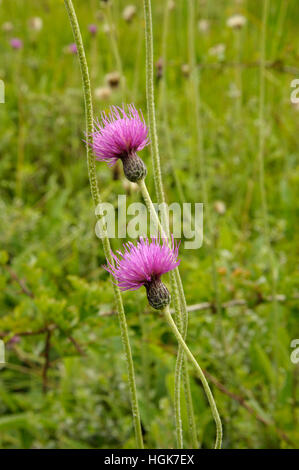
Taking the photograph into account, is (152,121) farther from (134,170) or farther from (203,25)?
(203,25)

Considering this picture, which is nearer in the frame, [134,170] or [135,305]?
[134,170]

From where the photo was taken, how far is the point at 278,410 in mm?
976

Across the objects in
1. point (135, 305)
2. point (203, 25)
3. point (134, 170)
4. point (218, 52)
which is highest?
point (203, 25)

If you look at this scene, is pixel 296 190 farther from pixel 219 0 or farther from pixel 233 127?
pixel 219 0

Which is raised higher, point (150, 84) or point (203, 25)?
point (203, 25)

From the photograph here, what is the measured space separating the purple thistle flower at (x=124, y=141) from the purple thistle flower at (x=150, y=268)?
0.07m

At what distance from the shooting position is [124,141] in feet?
1.57

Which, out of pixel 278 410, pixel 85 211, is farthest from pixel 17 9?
pixel 278 410

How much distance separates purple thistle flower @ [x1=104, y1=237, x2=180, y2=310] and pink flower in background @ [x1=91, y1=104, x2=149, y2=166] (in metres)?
0.09

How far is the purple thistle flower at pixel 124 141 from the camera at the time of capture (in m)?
0.47

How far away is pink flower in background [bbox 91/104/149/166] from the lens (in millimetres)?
473

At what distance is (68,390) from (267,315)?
1.61ft

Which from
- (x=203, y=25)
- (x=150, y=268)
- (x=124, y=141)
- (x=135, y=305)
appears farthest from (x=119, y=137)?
(x=203, y=25)

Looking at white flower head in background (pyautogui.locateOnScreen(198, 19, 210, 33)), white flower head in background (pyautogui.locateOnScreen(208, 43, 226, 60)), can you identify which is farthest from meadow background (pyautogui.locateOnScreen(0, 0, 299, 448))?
white flower head in background (pyautogui.locateOnScreen(198, 19, 210, 33))
